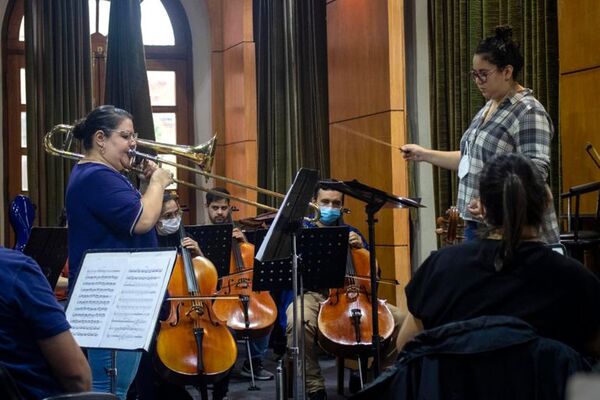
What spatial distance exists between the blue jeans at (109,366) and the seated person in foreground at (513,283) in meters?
1.52

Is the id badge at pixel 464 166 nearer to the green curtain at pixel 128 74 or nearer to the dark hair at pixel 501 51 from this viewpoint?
the dark hair at pixel 501 51

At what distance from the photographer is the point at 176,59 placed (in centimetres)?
898

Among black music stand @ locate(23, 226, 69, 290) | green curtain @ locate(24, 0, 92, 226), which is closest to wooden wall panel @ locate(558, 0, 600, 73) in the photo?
black music stand @ locate(23, 226, 69, 290)

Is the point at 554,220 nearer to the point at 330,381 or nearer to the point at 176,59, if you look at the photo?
the point at 330,381

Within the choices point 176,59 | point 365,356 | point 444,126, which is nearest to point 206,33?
point 176,59

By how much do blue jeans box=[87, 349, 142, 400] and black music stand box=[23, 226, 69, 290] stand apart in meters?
1.54

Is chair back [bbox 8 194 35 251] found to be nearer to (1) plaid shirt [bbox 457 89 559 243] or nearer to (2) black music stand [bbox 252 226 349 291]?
(2) black music stand [bbox 252 226 349 291]

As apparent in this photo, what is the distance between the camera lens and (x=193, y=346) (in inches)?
157

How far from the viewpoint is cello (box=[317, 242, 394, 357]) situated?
4.36m

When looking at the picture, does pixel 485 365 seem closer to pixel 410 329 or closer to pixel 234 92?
pixel 410 329

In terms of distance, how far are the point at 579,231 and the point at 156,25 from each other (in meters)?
5.84

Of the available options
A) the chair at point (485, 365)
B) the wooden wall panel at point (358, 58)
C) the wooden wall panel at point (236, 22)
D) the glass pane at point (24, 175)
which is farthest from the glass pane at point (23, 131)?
the chair at point (485, 365)

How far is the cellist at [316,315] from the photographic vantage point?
464 centimetres

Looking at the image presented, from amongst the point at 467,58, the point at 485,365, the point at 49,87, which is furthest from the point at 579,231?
the point at 49,87
